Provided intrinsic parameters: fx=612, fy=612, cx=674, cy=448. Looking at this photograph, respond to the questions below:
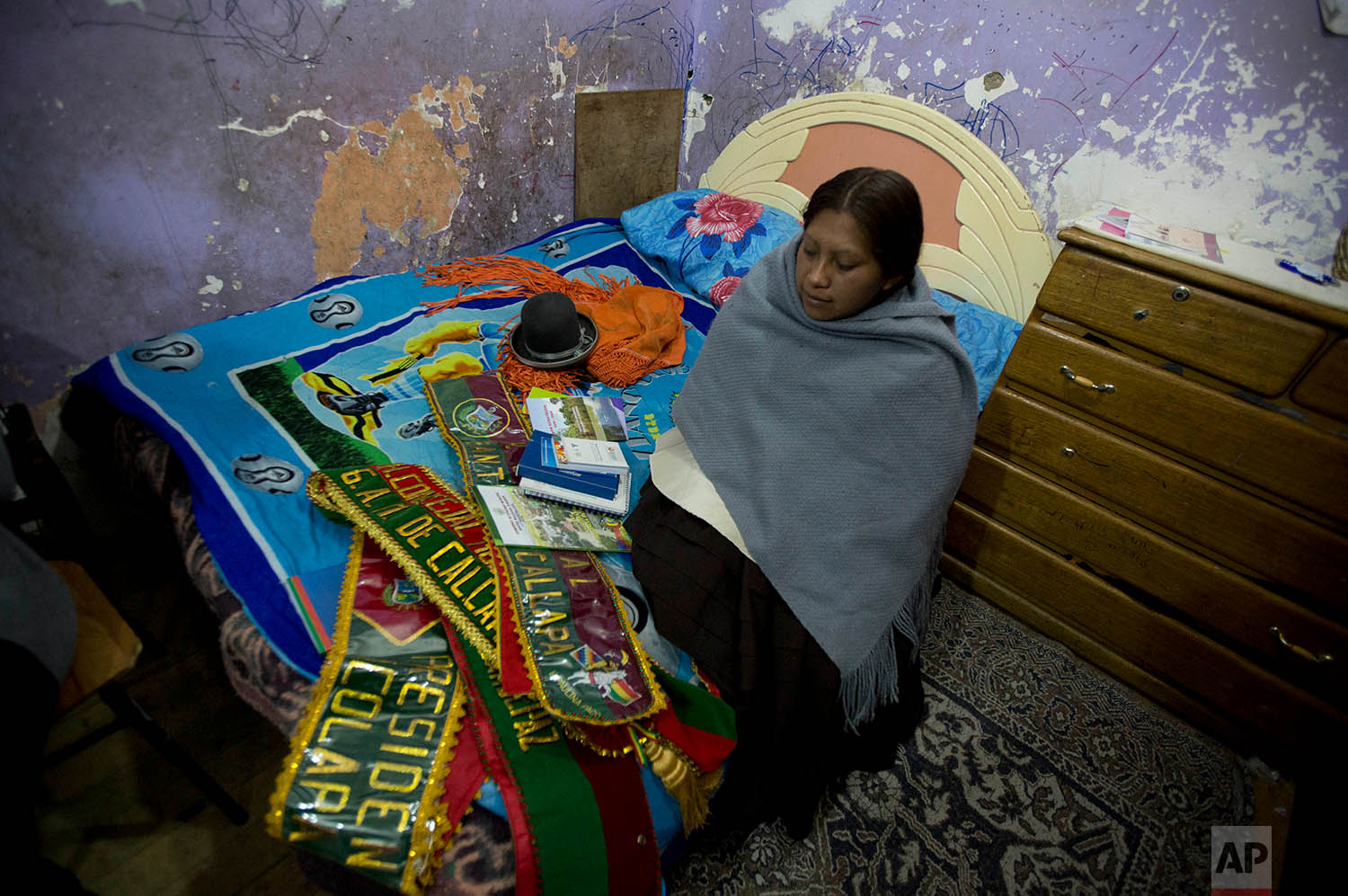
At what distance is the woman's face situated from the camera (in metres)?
1.17

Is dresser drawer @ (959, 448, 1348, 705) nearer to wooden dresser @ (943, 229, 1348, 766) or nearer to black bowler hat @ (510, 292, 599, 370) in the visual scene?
wooden dresser @ (943, 229, 1348, 766)

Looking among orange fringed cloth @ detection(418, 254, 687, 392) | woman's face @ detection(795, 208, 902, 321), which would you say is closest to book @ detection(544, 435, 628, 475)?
orange fringed cloth @ detection(418, 254, 687, 392)

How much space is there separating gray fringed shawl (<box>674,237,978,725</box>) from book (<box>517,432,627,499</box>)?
0.29 metres

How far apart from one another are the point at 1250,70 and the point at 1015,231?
0.68 m

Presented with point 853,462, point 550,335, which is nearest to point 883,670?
point 853,462

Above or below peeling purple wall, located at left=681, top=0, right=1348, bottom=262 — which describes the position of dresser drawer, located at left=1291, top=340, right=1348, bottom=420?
below

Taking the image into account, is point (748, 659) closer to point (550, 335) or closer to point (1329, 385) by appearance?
point (550, 335)

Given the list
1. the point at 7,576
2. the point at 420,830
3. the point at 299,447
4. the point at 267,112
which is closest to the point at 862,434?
the point at 420,830

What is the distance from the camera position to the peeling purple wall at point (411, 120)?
1.63 meters

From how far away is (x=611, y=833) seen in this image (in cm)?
101

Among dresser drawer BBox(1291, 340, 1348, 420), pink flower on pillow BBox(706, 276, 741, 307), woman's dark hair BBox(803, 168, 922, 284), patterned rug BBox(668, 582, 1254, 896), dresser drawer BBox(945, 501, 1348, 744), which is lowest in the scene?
patterned rug BBox(668, 582, 1254, 896)

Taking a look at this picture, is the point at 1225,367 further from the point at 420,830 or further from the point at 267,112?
the point at 267,112

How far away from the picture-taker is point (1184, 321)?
149cm

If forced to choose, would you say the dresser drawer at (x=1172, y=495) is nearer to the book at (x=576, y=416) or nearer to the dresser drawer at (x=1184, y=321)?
the dresser drawer at (x=1184, y=321)
